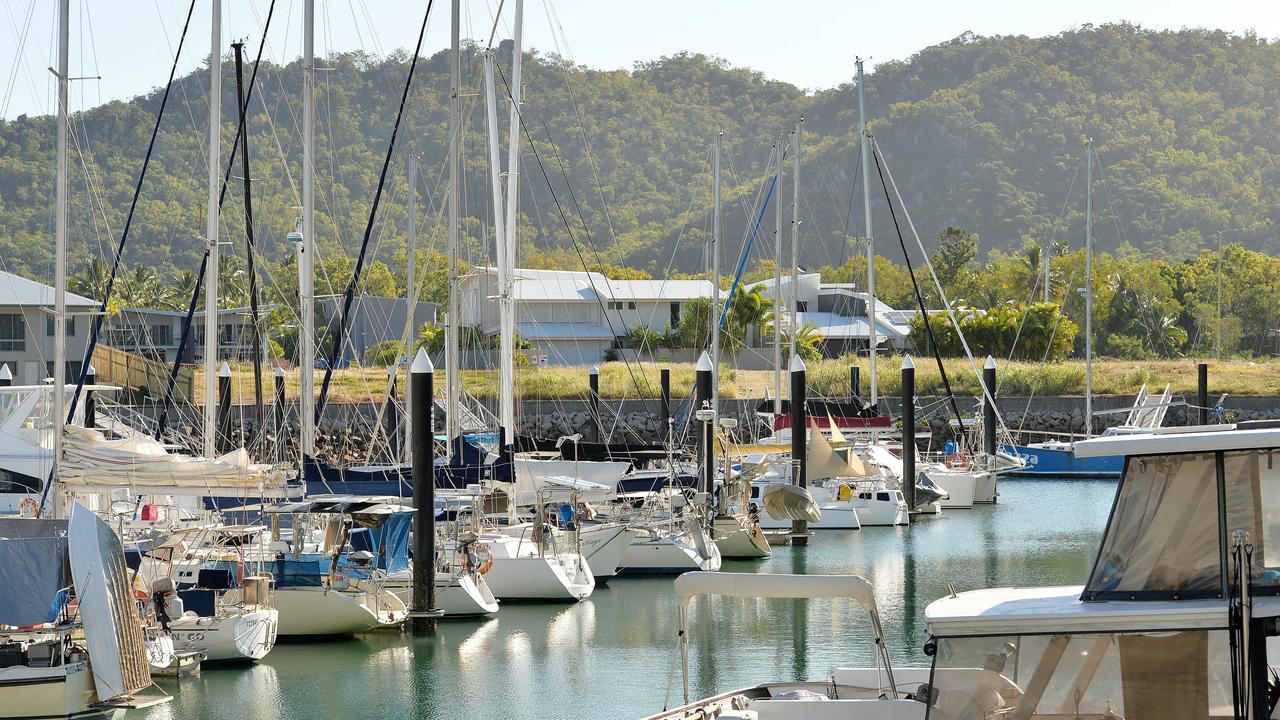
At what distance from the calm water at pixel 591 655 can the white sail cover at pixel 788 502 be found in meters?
1.58

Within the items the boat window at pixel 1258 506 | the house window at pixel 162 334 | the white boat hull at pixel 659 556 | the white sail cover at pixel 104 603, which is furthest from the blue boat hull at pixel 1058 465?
the boat window at pixel 1258 506

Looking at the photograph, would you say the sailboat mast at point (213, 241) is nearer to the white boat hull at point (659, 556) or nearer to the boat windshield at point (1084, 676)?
the white boat hull at point (659, 556)

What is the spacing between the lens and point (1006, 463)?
184 ft

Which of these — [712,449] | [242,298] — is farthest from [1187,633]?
[242,298]

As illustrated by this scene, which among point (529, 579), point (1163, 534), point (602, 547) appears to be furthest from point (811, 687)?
point (602, 547)

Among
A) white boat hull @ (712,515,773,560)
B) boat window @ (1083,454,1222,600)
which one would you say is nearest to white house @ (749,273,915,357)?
white boat hull @ (712,515,773,560)

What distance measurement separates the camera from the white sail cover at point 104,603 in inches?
728

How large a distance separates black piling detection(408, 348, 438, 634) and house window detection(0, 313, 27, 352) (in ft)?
146

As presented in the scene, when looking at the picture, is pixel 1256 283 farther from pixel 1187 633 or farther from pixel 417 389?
pixel 1187 633

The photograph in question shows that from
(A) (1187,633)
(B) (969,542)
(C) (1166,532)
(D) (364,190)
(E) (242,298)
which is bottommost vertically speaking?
(B) (969,542)

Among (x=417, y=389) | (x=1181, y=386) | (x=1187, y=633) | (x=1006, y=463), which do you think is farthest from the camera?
(x=1181, y=386)

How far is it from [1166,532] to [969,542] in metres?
31.2

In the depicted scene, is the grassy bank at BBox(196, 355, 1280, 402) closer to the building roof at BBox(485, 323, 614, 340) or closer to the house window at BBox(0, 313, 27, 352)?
the building roof at BBox(485, 323, 614, 340)

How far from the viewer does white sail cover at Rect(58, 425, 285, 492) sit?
2411 centimetres
